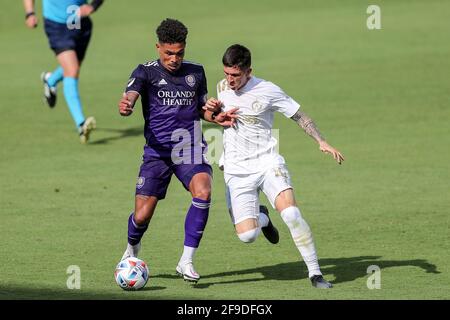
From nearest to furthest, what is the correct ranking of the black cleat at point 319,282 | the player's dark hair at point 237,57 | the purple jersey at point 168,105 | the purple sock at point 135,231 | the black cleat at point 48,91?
1. the black cleat at point 319,282
2. the player's dark hair at point 237,57
3. the purple jersey at point 168,105
4. the purple sock at point 135,231
5. the black cleat at point 48,91

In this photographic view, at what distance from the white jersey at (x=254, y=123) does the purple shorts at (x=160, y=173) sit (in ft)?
1.12

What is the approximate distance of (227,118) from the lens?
11.3 m

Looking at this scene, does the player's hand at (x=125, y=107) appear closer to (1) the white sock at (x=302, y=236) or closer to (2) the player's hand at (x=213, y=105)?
(2) the player's hand at (x=213, y=105)

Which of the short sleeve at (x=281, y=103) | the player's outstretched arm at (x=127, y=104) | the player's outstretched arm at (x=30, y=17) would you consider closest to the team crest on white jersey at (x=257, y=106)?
the short sleeve at (x=281, y=103)

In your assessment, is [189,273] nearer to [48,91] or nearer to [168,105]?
[168,105]

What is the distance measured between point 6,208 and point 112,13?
61.4ft

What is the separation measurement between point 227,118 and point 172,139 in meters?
0.59

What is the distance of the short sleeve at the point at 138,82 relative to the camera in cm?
1127

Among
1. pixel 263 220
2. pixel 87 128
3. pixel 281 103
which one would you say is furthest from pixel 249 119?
pixel 87 128

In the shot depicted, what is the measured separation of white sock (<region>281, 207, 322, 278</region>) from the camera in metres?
10.9

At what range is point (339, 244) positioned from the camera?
1316 cm

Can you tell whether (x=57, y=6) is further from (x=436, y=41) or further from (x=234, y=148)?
(x=436, y=41)

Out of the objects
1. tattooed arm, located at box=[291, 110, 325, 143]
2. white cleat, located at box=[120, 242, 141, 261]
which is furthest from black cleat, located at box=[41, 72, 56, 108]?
tattooed arm, located at box=[291, 110, 325, 143]

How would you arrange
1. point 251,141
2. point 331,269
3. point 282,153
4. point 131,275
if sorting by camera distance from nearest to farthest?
point 131,275 < point 251,141 < point 331,269 < point 282,153
